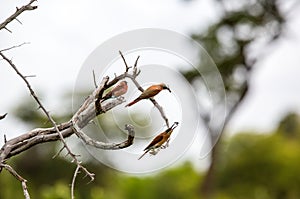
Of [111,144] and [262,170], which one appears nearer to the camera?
[111,144]

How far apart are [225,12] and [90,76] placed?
14.3 m

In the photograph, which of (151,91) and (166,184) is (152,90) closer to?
(151,91)

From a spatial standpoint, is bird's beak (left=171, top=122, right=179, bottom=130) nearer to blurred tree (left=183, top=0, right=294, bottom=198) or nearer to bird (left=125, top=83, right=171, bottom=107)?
bird (left=125, top=83, right=171, bottom=107)

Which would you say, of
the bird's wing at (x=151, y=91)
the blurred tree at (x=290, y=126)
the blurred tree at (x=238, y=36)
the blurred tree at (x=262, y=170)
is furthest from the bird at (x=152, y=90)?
the blurred tree at (x=290, y=126)

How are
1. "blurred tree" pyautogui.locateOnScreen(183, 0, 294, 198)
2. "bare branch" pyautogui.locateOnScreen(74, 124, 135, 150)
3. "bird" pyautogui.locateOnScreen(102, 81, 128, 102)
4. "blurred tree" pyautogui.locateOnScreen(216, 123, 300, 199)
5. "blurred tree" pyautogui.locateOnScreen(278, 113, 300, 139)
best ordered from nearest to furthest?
1. "bare branch" pyautogui.locateOnScreen(74, 124, 135, 150)
2. "bird" pyautogui.locateOnScreen(102, 81, 128, 102)
3. "blurred tree" pyautogui.locateOnScreen(183, 0, 294, 198)
4. "blurred tree" pyautogui.locateOnScreen(216, 123, 300, 199)
5. "blurred tree" pyautogui.locateOnScreen(278, 113, 300, 139)

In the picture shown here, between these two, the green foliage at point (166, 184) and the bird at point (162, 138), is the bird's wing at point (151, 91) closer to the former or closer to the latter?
the bird at point (162, 138)

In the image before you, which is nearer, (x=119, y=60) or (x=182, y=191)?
(x=119, y=60)

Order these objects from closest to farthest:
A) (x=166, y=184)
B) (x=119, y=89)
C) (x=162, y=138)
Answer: (x=162, y=138) → (x=119, y=89) → (x=166, y=184)

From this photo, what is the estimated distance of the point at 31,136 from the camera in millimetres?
1953

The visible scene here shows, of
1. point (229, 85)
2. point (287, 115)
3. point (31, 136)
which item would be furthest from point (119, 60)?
point (287, 115)

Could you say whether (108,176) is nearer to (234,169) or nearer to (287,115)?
(234,169)

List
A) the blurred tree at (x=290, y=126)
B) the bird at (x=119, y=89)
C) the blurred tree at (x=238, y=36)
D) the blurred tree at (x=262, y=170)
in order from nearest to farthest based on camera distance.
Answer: the bird at (x=119, y=89) → the blurred tree at (x=238, y=36) → the blurred tree at (x=262, y=170) → the blurred tree at (x=290, y=126)

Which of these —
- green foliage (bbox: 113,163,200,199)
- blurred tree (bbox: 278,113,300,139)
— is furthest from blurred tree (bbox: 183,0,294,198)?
blurred tree (bbox: 278,113,300,139)

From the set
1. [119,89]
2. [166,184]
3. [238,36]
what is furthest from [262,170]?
[119,89]
